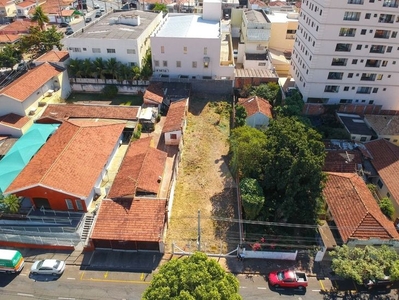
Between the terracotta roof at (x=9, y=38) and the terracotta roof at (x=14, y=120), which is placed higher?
the terracotta roof at (x=9, y=38)

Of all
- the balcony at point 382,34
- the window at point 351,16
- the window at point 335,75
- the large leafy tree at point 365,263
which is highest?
the window at point 351,16

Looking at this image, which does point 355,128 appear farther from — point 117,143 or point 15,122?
point 15,122

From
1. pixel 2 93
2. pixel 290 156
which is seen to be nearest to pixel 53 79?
pixel 2 93

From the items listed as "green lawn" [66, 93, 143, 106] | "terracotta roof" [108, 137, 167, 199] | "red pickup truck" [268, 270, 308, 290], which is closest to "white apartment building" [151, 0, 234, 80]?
"green lawn" [66, 93, 143, 106]

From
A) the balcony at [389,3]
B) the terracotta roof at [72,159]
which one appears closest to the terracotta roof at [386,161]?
the balcony at [389,3]

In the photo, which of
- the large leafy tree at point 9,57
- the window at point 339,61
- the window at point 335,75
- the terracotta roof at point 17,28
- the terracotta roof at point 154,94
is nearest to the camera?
the window at point 339,61

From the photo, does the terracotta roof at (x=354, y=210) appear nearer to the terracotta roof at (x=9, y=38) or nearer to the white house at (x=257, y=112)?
the white house at (x=257, y=112)

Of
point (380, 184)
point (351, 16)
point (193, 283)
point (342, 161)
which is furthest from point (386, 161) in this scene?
point (193, 283)

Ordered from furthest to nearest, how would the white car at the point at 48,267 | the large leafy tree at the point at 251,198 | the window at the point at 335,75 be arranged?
1. the window at the point at 335,75
2. the large leafy tree at the point at 251,198
3. the white car at the point at 48,267
